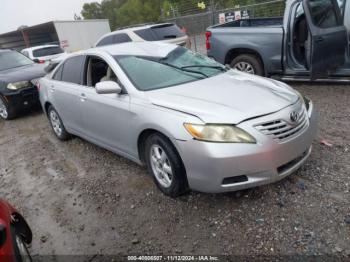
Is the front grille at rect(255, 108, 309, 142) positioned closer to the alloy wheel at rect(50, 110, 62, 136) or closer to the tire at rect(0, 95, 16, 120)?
the alloy wheel at rect(50, 110, 62, 136)

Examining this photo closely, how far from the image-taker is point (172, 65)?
403cm

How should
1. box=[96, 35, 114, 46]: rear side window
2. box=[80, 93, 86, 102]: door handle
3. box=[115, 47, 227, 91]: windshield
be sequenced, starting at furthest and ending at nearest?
box=[96, 35, 114, 46]: rear side window, box=[80, 93, 86, 102]: door handle, box=[115, 47, 227, 91]: windshield

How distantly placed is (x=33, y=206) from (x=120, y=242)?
1477 mm

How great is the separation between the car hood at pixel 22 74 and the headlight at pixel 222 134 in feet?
19.9

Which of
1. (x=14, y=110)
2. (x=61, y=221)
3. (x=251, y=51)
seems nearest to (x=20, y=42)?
(x=14, y=110)

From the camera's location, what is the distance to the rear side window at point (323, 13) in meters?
5.73

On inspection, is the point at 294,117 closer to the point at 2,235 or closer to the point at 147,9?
the point at 2,235

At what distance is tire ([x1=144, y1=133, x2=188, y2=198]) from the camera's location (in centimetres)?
313

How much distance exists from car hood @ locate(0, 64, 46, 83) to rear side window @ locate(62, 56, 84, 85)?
3113mm

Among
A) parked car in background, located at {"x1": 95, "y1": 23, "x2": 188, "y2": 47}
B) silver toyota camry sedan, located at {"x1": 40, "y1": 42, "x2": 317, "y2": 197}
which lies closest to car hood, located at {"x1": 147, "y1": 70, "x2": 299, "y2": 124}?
silver toyota camry sedan, located at {"x1": 40, "y1": 42, "x2": 317, "y2": 197}

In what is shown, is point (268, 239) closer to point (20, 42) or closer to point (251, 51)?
point (251, 51)

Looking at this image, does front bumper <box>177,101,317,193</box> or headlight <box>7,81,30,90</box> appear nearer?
front bumper <box>177,101,317,193</box>

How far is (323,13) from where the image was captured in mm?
5852

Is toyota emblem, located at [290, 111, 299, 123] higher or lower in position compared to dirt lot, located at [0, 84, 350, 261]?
higher
